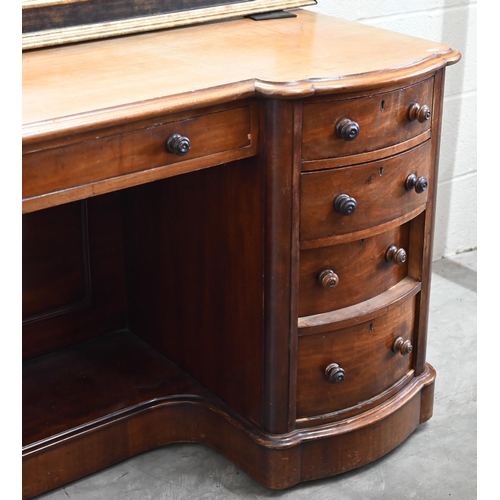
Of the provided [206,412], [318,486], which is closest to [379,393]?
[318,486]

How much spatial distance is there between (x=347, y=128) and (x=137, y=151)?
440 mm

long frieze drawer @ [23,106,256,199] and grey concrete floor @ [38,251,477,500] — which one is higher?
long frieze drawer @ [23,106,256,199]

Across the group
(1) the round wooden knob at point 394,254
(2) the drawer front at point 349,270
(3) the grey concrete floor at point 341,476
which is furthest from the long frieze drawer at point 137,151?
(3) the grey concrete floor at point 341,476

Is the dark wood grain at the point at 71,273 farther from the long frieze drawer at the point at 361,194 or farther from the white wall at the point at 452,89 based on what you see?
the white wall at the point at 452,89

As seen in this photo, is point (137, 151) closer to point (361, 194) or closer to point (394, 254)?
point (361, 194)

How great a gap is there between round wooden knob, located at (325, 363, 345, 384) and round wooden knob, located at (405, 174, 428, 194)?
44 centimetres

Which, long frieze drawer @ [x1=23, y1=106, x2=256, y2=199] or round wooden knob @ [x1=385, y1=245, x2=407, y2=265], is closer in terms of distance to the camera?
long frieze drawer @ [x1=23, y1=106, x2=256, y2=199]

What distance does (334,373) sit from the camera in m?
1.95

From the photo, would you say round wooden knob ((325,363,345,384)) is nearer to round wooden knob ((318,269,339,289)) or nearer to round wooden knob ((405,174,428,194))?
round wooden knob ((318,269,339,289))

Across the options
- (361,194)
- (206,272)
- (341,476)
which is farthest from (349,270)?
(341,476)

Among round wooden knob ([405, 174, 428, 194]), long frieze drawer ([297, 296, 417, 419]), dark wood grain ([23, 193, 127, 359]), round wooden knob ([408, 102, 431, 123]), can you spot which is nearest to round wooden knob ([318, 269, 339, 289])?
long frieze drawer ([297, 296, 417, 419])

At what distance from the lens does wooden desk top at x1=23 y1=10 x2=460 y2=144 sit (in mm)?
1516

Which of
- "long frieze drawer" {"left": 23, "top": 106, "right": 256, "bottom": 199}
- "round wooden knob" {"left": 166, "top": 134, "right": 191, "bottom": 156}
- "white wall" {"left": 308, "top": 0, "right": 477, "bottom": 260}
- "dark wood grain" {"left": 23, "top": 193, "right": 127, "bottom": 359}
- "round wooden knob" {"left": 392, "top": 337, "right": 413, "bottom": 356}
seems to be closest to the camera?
"long frieze drawer" {"left": 23, "top": 106, "right": 256, "bottom": 199}

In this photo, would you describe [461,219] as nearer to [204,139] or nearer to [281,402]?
[281,402]
